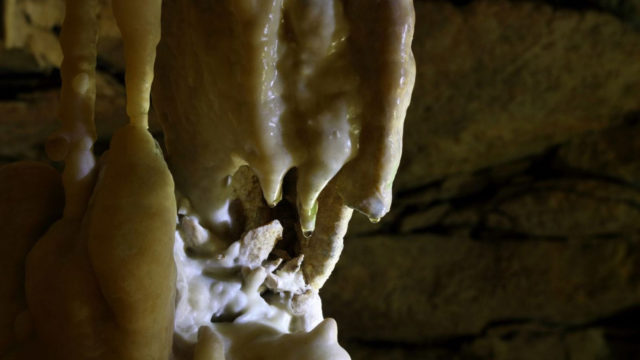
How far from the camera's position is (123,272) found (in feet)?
2.49

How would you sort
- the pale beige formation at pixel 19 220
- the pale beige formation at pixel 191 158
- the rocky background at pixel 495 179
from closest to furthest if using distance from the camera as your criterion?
the pale beige formation at pixel 191 158 < the pale beige formation at pixel 19 220 < the rocky background at pixel 495 179

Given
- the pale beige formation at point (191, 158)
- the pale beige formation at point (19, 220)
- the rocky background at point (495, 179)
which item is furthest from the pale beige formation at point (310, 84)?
the rocky background at point (495, 179)

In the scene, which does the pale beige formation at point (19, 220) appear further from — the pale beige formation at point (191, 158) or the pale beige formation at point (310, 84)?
the pale beige formation at point (310, 84)

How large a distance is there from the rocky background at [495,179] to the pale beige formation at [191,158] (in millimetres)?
1288

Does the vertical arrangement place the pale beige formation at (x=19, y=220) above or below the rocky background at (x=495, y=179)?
above

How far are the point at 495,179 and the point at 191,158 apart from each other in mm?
Result: 2060

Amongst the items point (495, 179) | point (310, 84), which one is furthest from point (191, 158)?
point (495, 179)

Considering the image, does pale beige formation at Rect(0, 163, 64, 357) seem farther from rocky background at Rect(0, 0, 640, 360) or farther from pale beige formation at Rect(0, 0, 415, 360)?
rocky background at Rect(0, 0, 640, 360)

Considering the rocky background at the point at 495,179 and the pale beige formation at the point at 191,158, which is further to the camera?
the rocky background at the point at 495,179

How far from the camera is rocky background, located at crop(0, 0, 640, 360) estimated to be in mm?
2230

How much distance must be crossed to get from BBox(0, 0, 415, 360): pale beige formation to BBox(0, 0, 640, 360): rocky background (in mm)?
1288

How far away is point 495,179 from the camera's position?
2.76 meters

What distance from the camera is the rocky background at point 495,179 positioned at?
223 centimetres

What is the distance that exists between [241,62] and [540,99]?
6.16 ft
